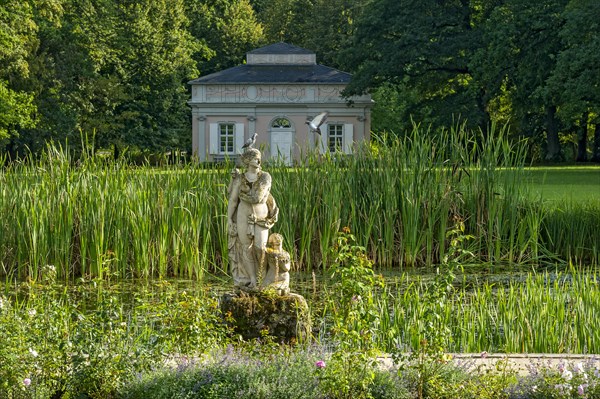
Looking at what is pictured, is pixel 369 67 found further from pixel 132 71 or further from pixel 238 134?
pixel 238 134

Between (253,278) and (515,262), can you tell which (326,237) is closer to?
(515,262)

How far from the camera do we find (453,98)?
3519 centimetres

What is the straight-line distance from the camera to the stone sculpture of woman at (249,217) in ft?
25.6

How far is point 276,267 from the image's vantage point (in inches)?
311

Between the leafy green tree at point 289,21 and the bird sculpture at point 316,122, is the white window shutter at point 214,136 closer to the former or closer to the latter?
the leafy green tree at point 289,21

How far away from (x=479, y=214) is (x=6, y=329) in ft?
27.0

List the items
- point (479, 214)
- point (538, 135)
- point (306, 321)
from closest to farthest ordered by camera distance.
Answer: point (306, 321) → point (479, 214) → point (538, 135)

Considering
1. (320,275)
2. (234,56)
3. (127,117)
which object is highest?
(234,56)

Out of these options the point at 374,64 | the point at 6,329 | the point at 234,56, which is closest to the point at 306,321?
the point at 6,329

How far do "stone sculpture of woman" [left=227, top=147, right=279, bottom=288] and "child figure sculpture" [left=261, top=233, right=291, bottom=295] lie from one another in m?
0.06

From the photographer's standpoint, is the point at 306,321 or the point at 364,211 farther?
the point at 364,211

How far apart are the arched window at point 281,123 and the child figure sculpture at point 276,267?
3712 centimetres

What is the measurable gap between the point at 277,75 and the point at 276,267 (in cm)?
3781

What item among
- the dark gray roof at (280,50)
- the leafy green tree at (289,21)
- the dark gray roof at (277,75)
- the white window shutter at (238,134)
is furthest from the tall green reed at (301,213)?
the leafy green tree at (289,21)
